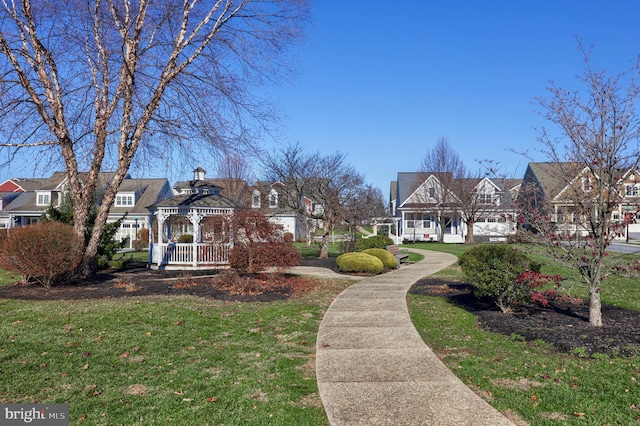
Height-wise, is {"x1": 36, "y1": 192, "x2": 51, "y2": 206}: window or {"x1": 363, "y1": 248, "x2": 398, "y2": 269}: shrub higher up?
{"x1": 36, "y1": 192, "x2": 51, "y2": 206}: window

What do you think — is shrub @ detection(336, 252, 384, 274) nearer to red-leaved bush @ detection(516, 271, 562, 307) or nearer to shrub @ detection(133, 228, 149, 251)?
red-leaved bush @ detection(516, 271, 562, 307)

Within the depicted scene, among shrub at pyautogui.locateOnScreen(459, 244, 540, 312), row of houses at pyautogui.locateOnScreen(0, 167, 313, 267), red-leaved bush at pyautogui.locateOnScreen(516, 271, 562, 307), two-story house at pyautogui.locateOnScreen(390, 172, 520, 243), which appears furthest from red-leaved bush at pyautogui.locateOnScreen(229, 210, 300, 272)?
two-story house at pyautogui.locateOnScreen(390, 172, 520, 243)

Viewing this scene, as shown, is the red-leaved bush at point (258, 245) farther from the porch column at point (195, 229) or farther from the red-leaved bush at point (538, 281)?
the red-leaved bush at point (538, 281)

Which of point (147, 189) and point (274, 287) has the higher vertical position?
point (147, 189)

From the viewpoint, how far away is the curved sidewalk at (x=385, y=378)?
4.20m

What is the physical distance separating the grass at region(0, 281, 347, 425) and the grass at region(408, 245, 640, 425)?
1.90 meters

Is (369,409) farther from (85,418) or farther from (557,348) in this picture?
(557,348)

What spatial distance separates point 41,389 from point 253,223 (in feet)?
27.6

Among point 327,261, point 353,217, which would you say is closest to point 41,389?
point 327,261

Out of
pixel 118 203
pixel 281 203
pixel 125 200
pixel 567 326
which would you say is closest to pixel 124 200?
pixel 125 200

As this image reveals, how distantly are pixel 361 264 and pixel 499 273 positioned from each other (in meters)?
7.78

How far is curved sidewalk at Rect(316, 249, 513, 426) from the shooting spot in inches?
165

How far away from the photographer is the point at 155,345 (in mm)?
6691

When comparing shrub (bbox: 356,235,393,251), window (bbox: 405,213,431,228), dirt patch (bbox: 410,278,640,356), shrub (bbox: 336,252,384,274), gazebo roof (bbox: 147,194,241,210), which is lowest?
dirt patch (bbox: 410,278,640,356)
